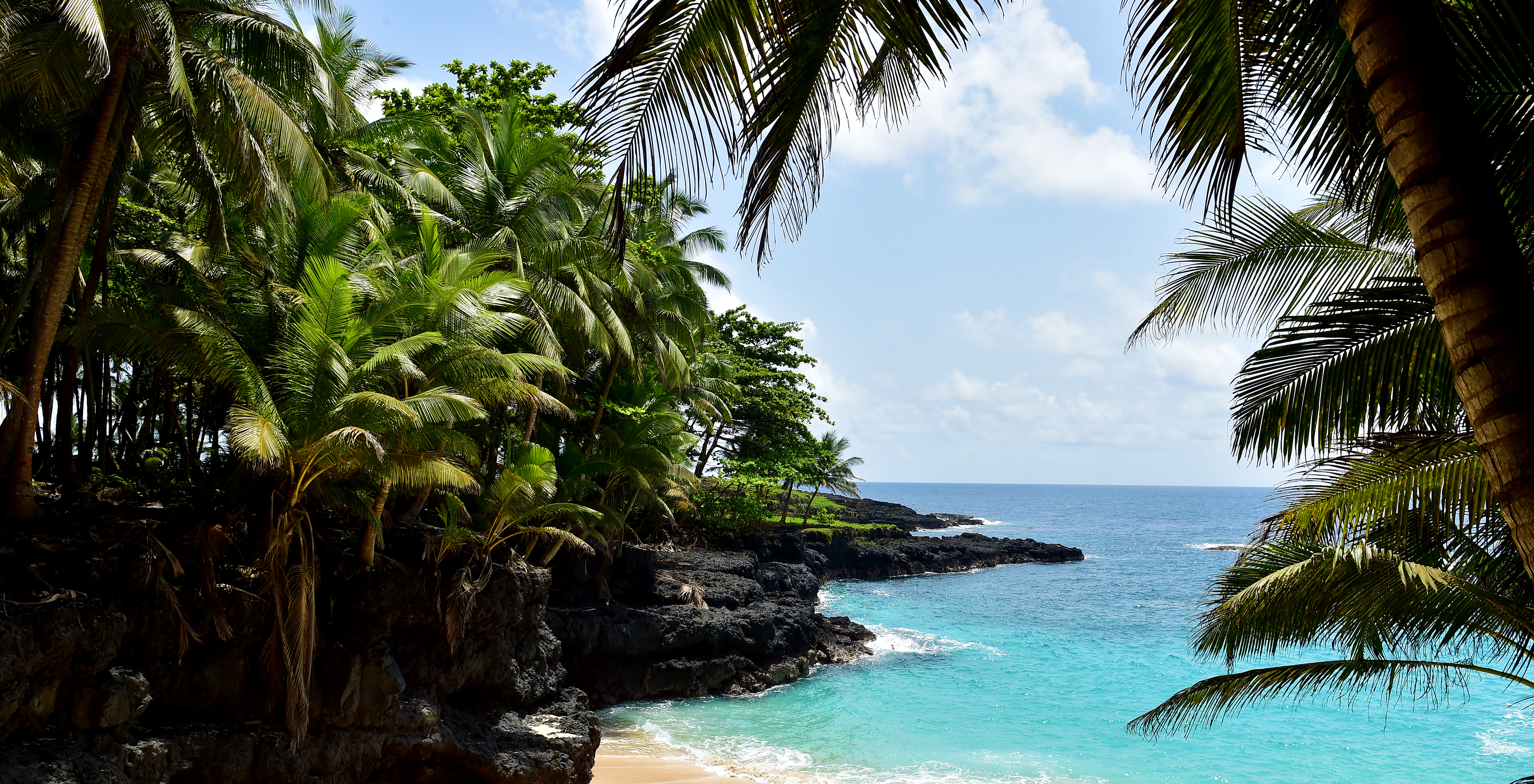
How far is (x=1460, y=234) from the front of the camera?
2.09 metres

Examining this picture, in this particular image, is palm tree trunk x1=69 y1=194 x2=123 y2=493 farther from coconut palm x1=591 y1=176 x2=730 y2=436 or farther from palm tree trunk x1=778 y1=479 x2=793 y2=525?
palm tree trunk x1=778 y1=479 x2=793 y2=525

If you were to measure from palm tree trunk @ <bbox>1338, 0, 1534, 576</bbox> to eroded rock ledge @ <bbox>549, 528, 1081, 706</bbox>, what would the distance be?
14886mm

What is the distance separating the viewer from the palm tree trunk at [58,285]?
776 centimetres

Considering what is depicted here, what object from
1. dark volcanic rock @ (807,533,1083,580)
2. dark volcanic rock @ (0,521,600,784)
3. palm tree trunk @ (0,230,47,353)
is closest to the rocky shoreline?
dark volcanic rock @ (0,521,600,784)

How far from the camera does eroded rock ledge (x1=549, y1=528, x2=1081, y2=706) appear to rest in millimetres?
16016

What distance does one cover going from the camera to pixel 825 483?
3183 cm

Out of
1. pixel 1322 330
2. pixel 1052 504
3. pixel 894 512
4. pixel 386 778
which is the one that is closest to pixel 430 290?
pixel 386 778

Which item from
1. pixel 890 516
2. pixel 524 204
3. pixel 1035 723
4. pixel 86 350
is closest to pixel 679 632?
pixel 1035 723

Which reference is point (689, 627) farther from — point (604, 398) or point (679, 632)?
point (604, 398)

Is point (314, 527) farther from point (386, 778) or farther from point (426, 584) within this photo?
point (386, 778)

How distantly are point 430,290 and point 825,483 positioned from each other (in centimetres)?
2351

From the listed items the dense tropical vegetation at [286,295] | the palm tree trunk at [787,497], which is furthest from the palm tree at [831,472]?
the dense tropical vegetation at [286,295]

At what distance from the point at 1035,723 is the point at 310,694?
45.6 ft

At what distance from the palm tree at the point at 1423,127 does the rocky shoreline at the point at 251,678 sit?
28.8ft
